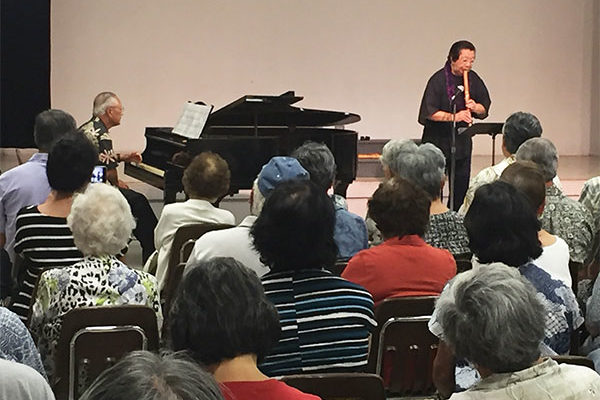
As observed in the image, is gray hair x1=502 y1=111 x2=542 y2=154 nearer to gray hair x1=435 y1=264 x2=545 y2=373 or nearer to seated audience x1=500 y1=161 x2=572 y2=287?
seated audience x1=500 y1=161 x2=572 y2=287

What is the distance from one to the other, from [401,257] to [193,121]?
3.93 meters

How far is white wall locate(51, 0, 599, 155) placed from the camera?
12.1m

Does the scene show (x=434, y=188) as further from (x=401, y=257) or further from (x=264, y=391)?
(x=264, y=391)

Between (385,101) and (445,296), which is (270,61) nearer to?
(385,101)

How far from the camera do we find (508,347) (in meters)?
2.18

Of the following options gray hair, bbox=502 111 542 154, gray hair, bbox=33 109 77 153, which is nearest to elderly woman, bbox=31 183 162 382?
gray hair, bbox=33 109 77 153

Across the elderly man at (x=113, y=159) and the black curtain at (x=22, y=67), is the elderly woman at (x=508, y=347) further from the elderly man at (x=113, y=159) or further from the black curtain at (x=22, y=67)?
the black curtain at (x=22, y=67)

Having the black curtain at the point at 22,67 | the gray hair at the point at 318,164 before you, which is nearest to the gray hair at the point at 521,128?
the gray hair at the point at 318,164

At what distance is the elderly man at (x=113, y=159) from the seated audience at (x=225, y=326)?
4.48m

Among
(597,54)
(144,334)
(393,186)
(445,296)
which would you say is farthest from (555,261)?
(597,54)

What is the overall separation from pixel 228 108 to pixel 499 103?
22.3 feet

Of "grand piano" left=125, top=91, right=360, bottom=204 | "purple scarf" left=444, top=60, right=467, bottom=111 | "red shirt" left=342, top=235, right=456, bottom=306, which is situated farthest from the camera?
"purple scarf" left=444, top=60, right=467, bottom=111

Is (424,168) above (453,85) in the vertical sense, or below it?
below

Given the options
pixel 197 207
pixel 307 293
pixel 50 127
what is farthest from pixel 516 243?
pixel 50 127
